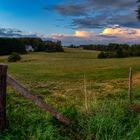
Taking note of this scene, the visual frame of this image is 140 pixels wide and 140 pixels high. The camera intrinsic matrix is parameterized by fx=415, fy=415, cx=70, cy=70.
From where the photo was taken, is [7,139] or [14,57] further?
[14,57]

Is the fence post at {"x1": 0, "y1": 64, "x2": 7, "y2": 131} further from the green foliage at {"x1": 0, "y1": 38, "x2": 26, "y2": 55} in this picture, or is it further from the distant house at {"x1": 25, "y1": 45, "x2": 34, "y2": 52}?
the distant house at {"x1": 25, "y1": 45, "x2": 34, "y2": 52}

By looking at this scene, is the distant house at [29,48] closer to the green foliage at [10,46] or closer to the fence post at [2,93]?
the green foliage at [10,46]

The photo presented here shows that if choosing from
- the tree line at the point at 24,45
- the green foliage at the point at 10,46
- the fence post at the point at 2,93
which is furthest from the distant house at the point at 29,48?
the fence post at the point at 2,93

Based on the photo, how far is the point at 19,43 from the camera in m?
93.0

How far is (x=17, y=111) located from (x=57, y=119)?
1.16 meters

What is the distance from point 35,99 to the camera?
27.8ft

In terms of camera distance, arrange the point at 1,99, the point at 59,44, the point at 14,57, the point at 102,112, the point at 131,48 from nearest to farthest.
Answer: the point at 1,99, the point at 102,112, the point at 14,57, the point at 131,48, the point at 59,44

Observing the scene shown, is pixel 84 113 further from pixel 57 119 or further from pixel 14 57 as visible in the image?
pixel 14 57

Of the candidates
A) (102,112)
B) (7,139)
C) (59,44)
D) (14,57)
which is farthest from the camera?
(59,44)

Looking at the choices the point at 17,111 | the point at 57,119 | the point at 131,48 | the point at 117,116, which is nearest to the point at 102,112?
the point at 117,116

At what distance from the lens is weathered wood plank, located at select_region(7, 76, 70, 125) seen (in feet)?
27.3

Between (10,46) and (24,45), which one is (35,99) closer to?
(10,46)

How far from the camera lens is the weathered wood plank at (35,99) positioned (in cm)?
832

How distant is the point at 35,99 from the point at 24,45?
85.3 meters
